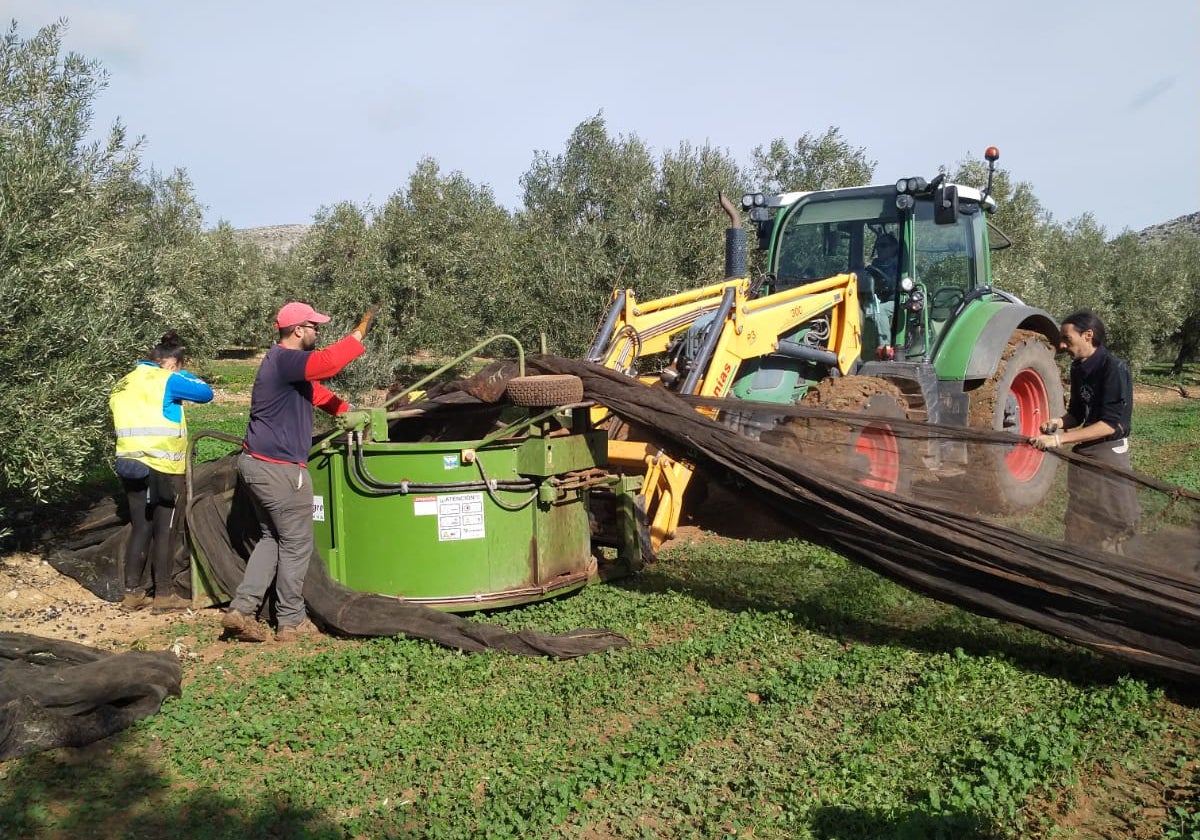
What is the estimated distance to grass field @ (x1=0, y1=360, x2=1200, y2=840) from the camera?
11.6 ft

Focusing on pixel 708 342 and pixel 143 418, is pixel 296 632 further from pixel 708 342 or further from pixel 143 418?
pixel 708 342

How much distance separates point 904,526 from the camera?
514 centimetres

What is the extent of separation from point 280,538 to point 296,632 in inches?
22.7

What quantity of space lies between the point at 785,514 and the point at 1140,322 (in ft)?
85.0

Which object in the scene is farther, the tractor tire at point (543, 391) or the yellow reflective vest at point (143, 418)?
the yellow reflective vest at point (143, 418)

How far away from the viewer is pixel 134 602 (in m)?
6.27

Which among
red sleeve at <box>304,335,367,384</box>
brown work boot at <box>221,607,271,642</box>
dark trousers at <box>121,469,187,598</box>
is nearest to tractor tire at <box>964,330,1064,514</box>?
red sleeve at <box>304,335,367,384</box>

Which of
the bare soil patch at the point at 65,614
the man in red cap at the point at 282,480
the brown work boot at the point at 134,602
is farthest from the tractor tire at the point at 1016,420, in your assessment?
the brown work boot at the point at 134,602

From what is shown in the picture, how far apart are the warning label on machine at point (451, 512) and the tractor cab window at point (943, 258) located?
15.5 feet

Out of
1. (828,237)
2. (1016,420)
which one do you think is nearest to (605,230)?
(828,237)

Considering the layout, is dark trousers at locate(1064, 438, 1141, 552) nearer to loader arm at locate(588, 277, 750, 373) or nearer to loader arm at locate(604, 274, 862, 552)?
loader arm at locate(604, 274, 862, 552)

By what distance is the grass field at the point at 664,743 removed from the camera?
3.53 m

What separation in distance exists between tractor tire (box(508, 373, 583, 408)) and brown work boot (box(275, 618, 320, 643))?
1.84 metres

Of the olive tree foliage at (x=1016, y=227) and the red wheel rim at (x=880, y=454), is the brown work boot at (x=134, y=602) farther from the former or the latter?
the olive tree foliage at (x=1016, y=227)
